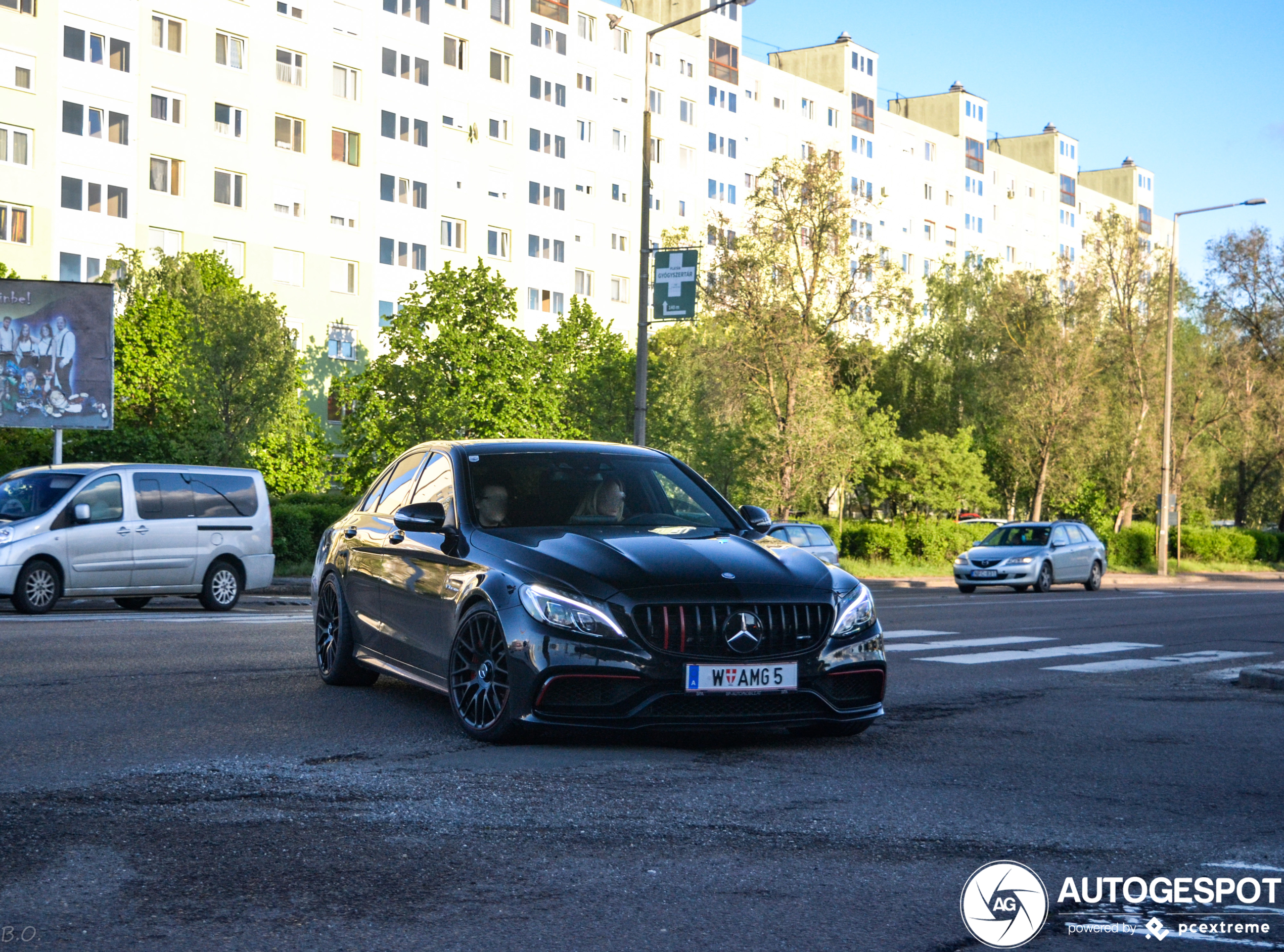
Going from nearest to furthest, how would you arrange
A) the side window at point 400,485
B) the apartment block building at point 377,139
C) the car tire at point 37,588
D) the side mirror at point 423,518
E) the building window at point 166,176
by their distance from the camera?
1. the side mirror at point 423,518
2. the side window at point 400,485
3. the car tire at point 37,588
4. the apartment block building at point 377,139
5. the building window at point 166,176

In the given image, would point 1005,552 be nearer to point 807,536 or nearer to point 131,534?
point 807,536

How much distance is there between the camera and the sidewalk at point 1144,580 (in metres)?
36.7

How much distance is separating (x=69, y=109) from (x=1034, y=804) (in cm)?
5048

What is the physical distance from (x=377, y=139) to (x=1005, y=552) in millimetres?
36620

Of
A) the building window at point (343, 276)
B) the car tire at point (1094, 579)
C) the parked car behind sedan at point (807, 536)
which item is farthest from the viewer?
the building window at point (343, 276)

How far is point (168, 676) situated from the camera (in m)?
10.0

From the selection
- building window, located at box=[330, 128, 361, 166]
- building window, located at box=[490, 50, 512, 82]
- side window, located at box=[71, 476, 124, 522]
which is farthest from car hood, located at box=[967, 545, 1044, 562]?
building window, located at box=[490, 50, 512, 82]

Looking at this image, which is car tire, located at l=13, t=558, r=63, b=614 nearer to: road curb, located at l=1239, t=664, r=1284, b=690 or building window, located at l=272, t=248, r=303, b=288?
road curb, located at l=1239, t=664, r=1284, b=690

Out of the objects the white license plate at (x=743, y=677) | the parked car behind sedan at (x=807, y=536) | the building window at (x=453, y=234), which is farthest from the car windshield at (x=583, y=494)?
the building window at (x=453, y=234)

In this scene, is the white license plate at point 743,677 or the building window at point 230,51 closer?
the white license plate at point 743,677

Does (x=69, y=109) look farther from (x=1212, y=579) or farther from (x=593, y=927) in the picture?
(x=593, y=927)

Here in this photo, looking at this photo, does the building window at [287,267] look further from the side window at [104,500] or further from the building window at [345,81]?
the side window at [104,500]

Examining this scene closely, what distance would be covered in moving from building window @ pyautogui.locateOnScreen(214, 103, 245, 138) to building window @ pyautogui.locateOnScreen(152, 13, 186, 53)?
2.44 m

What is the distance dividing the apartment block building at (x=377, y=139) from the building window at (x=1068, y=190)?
98.4ft
